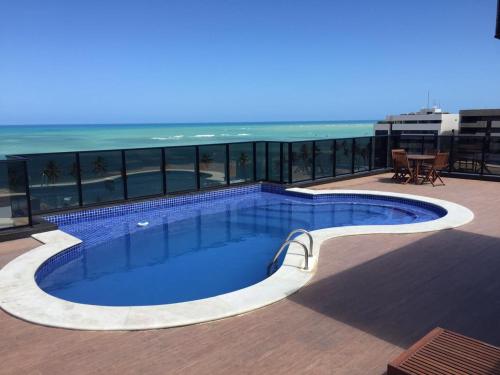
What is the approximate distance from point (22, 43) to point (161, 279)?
43807 millimetres

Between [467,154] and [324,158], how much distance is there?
423 cm

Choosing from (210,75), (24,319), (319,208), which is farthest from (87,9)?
(210,75)

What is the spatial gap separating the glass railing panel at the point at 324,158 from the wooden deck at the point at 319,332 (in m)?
6.58

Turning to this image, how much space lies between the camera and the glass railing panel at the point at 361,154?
1218 cm

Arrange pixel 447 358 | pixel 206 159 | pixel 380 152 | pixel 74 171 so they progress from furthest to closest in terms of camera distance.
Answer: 1. pixel 380 152
2. pixel 206 159
3. pixel 74 171
4. pixel 447 358

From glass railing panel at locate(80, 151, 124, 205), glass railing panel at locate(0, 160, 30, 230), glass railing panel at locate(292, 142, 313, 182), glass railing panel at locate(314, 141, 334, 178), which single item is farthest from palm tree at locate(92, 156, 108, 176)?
glass railing panel at locate(314, 141, 334, 178)

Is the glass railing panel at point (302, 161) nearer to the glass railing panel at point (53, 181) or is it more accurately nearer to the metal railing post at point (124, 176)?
the metal railing post at point (124, 176)

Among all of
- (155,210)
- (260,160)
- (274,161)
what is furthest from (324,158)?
(155,210)

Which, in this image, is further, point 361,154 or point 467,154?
point 361,154

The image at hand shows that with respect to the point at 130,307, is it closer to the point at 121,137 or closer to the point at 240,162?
the point at 240,162

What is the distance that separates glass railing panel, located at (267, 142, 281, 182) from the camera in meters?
11.0

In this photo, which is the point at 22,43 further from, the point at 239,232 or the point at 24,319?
the point at 24,319

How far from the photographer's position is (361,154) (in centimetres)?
1245

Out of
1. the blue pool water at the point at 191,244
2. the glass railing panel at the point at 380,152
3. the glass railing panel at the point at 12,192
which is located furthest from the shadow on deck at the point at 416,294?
the glass railing panel at the point at 380,152
